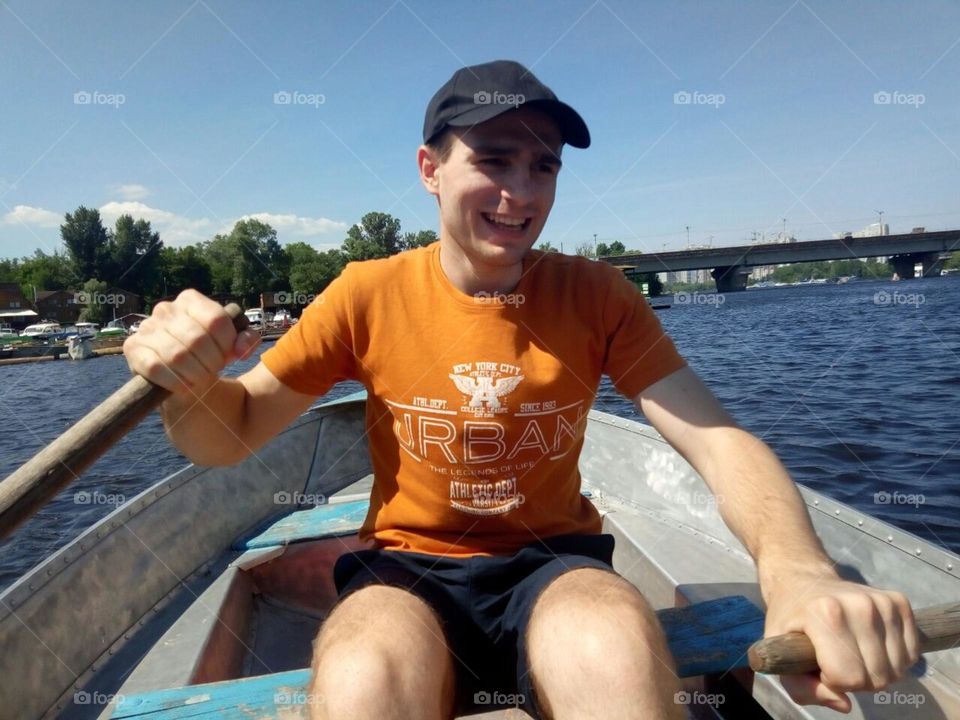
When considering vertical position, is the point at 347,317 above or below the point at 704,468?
above

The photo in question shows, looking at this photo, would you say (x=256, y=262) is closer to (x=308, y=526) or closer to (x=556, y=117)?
(x=308, y=526)

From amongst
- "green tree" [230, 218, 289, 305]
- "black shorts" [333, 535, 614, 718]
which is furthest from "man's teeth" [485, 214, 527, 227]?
"green tree" [230, 218, 289, 305]

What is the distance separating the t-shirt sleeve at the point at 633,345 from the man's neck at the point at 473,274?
0.31 metres

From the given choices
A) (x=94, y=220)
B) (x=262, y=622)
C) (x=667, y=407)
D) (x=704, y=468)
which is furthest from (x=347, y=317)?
(x=94, y=220)

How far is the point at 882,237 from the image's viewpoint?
3981 centimetres

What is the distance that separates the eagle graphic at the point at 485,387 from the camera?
1.82 metres

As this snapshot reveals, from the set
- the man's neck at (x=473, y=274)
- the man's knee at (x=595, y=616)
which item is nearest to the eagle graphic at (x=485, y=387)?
the man's neck at (x=473, y=274)

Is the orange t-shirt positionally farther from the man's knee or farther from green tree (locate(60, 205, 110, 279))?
green tree (locate(60, 205, 110, 279))

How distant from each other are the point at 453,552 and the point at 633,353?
0.79m

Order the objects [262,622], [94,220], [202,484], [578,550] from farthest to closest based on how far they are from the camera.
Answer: [94,220], [202,484], [262,622], [578,550]

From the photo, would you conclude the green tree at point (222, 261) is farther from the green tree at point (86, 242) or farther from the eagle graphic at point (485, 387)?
the eagle graphic at point (485, 387)

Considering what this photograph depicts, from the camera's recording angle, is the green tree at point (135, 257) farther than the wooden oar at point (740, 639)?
Yes

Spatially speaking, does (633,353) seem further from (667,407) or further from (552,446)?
(552,446)

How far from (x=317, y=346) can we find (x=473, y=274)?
0.52 meters
